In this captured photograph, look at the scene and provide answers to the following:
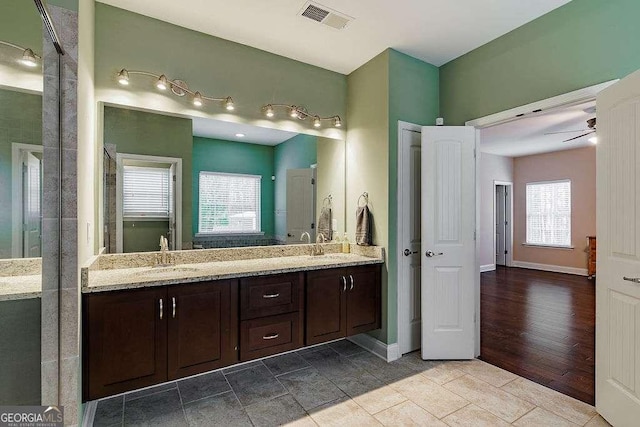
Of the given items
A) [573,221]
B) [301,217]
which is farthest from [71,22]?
[573,221]

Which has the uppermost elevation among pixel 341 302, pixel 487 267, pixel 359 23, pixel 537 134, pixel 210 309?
pixel 359 23

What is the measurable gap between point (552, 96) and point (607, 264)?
1283 millimetres

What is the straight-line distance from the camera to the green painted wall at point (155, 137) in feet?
7.96

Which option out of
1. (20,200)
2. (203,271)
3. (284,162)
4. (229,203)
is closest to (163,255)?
(203,271)

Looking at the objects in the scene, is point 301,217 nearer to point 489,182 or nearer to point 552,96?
point 552,96

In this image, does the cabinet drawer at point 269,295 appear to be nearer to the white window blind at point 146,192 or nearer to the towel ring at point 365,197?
the white window blind at point 146,192

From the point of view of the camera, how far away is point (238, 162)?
301cm

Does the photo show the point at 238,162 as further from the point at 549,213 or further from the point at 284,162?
the point at 549,213

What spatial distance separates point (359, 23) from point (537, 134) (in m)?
4.82

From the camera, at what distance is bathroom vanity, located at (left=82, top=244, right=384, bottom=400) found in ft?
6.21

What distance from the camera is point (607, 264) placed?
2.05 metres

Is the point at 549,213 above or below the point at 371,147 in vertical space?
below

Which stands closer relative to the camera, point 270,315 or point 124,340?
point 124,340

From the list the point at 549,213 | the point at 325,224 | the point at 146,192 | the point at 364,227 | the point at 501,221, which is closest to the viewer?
the point at 146,192
